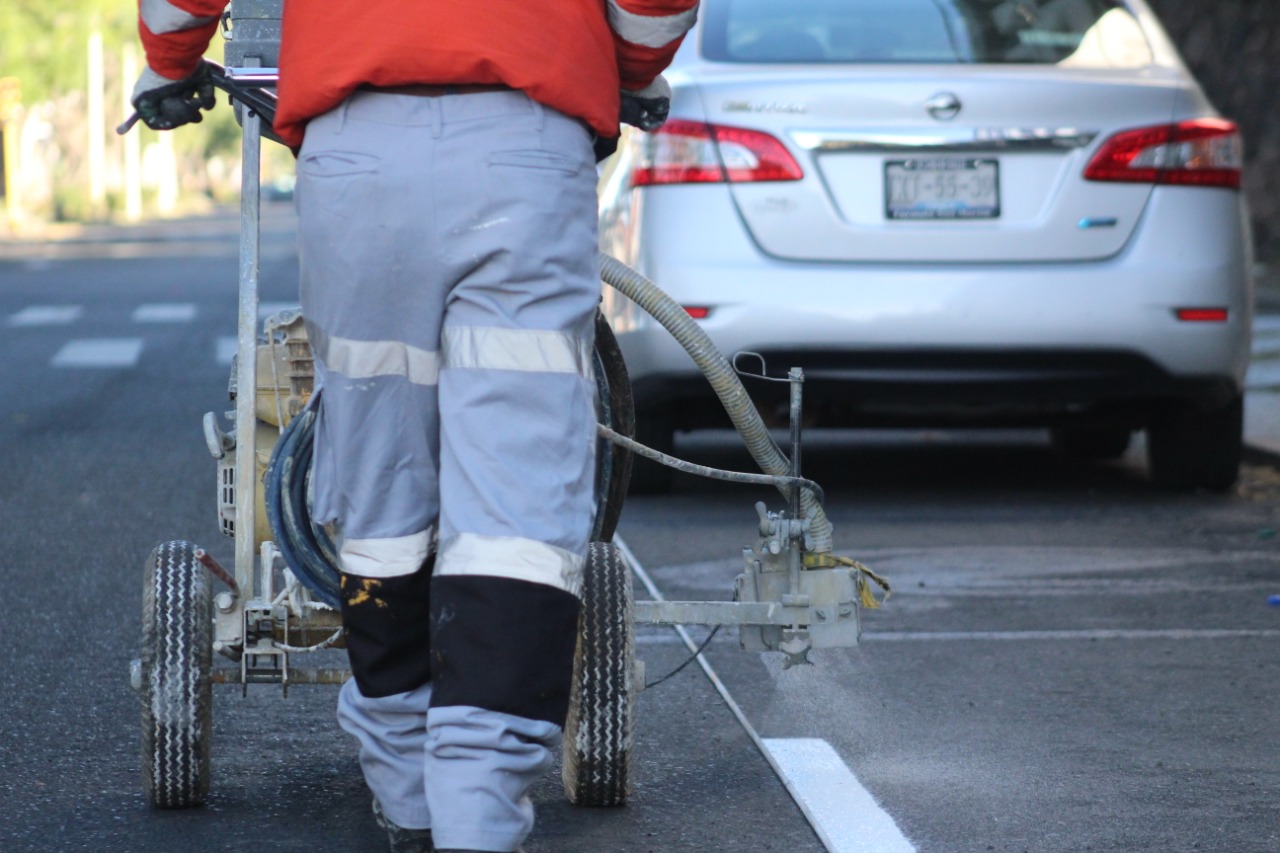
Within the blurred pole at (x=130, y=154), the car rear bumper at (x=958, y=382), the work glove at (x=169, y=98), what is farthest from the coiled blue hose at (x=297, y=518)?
the blurred pole at (x=130, y=154)

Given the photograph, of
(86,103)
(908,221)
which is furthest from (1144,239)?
(86,103)

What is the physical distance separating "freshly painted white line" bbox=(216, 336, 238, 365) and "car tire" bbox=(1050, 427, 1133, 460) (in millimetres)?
5890

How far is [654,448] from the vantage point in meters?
6.79

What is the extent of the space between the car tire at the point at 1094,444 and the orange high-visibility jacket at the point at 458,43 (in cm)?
547

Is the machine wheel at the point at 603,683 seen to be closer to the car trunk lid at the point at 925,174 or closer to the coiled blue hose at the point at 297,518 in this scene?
the coiled blue hose at the point at 297,518

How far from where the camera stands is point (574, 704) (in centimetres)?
340

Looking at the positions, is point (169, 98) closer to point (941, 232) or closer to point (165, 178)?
point (941, 232)

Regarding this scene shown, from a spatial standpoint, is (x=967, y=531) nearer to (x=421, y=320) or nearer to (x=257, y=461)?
(x=257, y=461)

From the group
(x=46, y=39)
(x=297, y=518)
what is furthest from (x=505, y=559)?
(x=46, y=39)

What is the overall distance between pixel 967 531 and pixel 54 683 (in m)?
2.89

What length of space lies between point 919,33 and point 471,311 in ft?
13.7

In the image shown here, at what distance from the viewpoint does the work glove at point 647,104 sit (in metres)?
3.16

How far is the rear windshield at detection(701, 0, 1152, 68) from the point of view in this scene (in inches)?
259

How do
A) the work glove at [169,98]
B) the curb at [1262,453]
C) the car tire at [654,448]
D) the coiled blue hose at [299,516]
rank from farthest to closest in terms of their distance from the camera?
the curb at [1262,453]
the car tire at [654,448]
the coiled blue hose at [299,516]
the work glove at [169,98]
